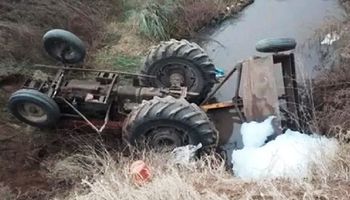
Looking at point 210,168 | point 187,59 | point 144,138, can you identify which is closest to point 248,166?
point 210,168

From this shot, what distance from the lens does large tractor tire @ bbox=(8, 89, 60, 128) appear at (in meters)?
6.22

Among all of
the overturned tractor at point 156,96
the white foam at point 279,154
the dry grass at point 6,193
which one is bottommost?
the dry grass at point 6,193

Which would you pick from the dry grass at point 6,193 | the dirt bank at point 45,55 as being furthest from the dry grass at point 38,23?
the dry grass at point 6,193

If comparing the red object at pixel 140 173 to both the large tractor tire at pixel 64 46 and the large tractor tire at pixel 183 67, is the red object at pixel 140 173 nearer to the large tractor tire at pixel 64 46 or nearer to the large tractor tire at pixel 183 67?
the large tractor tire at pixel 183 67

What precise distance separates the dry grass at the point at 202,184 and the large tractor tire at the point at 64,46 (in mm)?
1547

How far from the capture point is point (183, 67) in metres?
6.98

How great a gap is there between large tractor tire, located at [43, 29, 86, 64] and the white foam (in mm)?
2188

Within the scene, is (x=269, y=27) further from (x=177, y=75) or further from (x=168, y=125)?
(x=168, y=125)

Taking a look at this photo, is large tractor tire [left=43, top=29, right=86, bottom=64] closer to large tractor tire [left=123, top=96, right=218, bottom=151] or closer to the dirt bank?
the dirt bank

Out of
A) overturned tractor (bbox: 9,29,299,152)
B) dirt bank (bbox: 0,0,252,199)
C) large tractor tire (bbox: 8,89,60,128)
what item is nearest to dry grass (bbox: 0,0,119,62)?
dirt bank (bbox: 0,0,252,199)

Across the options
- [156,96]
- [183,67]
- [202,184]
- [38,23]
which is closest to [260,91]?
[156,96]

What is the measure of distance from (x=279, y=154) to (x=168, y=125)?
3.89 feet

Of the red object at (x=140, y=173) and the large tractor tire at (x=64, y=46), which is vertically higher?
the large tractor tire at (x=64, y=46)

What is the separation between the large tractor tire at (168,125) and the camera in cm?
589
